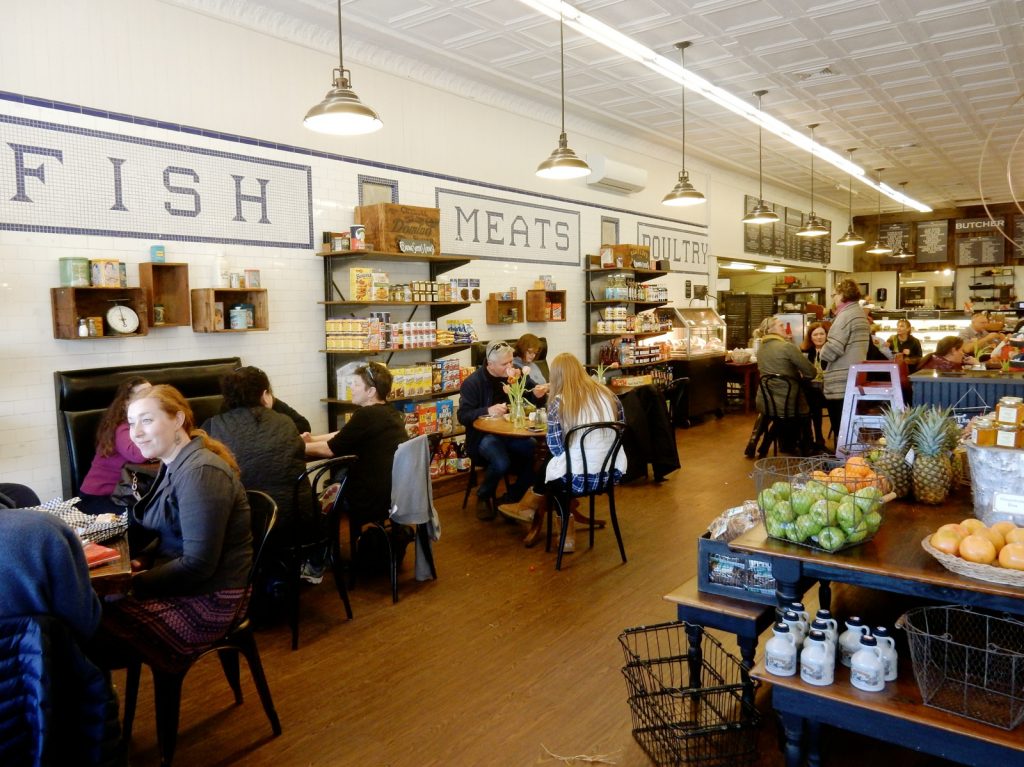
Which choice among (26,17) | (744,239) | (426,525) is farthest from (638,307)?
(26,17)

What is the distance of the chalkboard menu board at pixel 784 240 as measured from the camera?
1343 cm

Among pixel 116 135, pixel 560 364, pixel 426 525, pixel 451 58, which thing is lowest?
pixel 426 525

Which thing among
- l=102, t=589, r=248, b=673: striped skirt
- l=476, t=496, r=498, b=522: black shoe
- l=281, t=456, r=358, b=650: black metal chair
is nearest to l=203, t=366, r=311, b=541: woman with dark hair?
l=281, t=456, r=358, b=650: black metal chair

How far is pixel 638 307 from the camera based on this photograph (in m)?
10.2

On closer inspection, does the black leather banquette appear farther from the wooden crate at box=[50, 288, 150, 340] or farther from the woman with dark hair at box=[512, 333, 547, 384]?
the woman with dark hair at box=[512, 333, 547, 384]

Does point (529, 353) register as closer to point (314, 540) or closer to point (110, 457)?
point (314, 540)

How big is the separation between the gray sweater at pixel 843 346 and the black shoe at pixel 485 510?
12.1 ft

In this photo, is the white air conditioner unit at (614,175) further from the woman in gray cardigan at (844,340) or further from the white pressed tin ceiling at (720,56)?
the woman in gray cardigan at (844,340)

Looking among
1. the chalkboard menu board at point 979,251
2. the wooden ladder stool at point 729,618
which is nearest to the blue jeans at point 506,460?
the wooden ladder stool at point 729,618

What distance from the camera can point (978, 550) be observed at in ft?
6.79

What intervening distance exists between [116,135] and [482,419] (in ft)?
10.4

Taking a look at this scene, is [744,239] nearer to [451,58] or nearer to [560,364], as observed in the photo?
[451,58]

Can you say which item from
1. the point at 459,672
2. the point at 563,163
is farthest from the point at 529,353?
the point at 459,672

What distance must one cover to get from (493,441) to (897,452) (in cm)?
341
